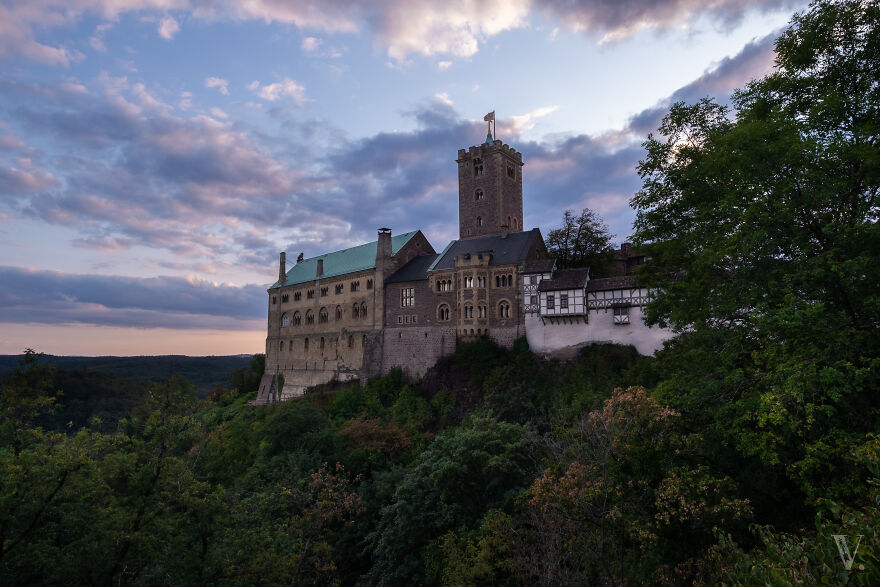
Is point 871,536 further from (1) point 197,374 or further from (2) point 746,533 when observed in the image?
(1) point 197,374

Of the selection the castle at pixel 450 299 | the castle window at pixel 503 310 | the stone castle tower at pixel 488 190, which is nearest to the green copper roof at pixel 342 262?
the castle at pixel 450 299

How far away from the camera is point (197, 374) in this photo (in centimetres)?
15612

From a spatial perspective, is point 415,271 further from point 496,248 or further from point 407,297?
point 496,248

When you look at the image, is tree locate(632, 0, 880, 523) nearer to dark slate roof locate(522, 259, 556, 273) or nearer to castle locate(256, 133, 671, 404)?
castle locate(256, 133, 671, 404)

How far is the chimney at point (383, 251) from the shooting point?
55125 millimetres

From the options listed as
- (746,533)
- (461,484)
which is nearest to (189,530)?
(461,484)

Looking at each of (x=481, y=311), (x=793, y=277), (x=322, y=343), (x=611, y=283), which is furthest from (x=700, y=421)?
(x=322, y=343)

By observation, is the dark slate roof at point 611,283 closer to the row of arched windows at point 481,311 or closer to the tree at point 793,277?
the row of arched windows at point 481,311

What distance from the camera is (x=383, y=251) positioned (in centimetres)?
5559

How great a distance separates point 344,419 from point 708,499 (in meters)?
38.0

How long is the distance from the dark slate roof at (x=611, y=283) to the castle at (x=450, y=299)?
87 mm

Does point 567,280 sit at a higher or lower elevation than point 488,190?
lower

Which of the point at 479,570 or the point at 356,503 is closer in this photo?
the point at 479,570

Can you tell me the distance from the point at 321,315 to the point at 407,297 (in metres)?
14.7
